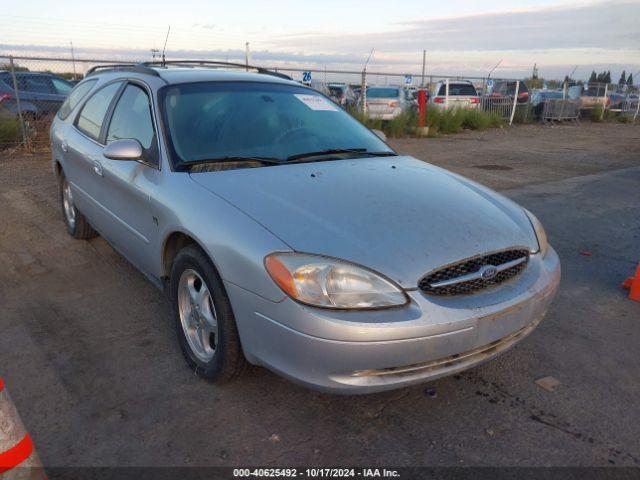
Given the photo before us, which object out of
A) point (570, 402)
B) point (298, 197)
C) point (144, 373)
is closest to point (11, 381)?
point (144, 373)

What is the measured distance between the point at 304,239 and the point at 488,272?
0.89 metres

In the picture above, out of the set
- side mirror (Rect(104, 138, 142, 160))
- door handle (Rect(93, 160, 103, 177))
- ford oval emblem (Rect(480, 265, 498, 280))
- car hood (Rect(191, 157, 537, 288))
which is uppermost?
side mirror (Rect(104, 138, 142, 160))

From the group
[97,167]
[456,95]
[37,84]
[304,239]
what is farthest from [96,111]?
[456,95]

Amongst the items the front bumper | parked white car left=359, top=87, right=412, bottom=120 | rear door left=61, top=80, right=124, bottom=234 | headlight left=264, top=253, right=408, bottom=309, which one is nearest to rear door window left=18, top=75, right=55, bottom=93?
rear door left=61, top=80, right=124, bottom=234

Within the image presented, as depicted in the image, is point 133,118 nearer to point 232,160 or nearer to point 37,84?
point 232,160

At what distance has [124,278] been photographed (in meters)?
4.55

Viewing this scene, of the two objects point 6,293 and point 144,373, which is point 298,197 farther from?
point 6,293

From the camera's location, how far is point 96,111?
459cm

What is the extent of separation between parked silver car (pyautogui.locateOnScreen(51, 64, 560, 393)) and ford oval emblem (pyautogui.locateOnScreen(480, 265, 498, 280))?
0.01 meters

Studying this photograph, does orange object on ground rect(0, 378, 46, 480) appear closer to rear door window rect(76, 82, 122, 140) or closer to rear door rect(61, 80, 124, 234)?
rear door rect(61, 80, 124, 234)

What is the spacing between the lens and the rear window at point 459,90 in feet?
66.1

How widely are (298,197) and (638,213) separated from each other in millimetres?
5757

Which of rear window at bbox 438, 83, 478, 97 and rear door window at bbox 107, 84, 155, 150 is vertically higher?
rear door window at bbox 107, 84, 155, 150

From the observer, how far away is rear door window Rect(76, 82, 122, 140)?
173 inches
